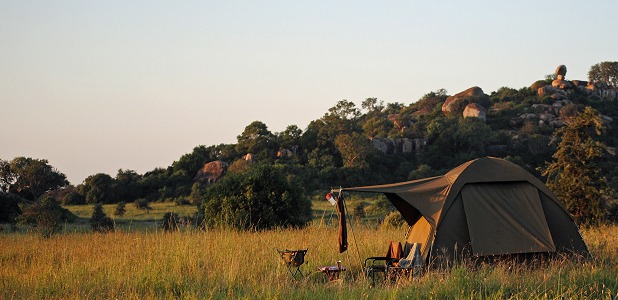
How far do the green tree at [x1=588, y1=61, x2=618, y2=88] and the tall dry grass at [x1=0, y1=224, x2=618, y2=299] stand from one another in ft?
289

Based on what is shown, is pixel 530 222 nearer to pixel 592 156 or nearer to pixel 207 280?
pixel 207 280

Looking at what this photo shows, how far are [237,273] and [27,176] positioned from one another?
3766 centimetres

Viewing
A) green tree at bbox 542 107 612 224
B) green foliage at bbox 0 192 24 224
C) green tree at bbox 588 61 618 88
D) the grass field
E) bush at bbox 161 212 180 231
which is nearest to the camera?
the grass field

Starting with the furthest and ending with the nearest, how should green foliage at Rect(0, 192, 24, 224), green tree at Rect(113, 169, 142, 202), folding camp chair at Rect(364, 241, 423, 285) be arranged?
green tree at Rect(113, 169, 142, 202) < green foliage at Rect(0, 192, 24, 224) < folding camp chair at Rect(364, 241, 423, 285)

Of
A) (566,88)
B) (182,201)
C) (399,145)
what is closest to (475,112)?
(399,145)

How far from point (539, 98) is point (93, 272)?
67870 mm

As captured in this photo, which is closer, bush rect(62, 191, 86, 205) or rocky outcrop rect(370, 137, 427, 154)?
bush rect(62, 191, 86, 205)

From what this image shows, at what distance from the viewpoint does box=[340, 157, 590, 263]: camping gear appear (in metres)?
10.2

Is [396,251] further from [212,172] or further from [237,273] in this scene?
[212,172]

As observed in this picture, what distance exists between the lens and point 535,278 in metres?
8.41

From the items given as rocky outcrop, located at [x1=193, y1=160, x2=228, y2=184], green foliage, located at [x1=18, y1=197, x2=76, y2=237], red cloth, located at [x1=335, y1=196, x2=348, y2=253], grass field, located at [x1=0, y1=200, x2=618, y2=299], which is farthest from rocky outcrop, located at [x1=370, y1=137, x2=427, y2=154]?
red cloth, located at [x1=335, y1=196, x2=348, y2=253]

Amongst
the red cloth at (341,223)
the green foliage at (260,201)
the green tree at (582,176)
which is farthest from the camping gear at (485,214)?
Answer: the green foliage at (260,201)

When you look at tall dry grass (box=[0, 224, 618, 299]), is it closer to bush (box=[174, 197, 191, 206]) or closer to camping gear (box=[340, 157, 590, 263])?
camping gear (box=[340, 157, 590, 263])

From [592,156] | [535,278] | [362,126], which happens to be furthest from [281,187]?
[362,126]
